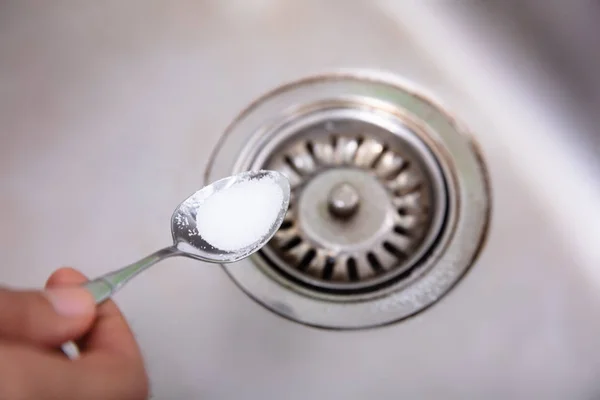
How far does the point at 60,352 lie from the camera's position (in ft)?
1.01

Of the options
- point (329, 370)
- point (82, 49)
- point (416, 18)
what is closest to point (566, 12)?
point (416, 18)

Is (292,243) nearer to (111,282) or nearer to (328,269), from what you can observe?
(328,269)

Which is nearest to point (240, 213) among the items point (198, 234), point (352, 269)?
point (198, 234)

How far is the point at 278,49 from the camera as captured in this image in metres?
0.59

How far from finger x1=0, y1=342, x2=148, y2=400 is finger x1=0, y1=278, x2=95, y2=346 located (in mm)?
17

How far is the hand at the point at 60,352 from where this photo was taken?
26 centimetres

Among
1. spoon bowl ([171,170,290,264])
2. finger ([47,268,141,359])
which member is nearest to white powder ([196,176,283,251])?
spoon bowl ([171,170,290,264])

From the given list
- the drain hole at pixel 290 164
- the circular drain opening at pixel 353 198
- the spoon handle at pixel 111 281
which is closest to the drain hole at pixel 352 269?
the circular drain opening at pixel 353 198

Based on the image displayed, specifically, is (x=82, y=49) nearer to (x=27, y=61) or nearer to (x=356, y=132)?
(x=27, y=61)

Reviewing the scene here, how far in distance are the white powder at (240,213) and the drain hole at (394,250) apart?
13 centimetres

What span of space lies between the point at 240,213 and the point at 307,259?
0.11 metres

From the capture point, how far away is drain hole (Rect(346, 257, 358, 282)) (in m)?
0.53

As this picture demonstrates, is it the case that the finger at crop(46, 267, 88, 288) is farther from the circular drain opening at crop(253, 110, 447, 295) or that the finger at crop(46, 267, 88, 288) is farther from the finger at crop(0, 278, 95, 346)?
the circular drain opening at crop(253, 110, 447, 295)

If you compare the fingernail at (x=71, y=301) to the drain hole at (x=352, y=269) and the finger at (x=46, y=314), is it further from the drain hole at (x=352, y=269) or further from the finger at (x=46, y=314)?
the drain hole at (x=352, y=269)
